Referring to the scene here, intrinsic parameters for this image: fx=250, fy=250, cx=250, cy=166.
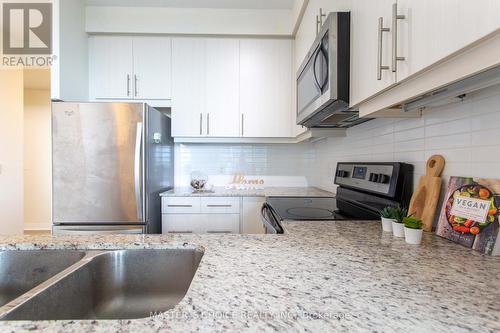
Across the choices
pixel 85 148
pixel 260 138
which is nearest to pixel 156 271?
pixel 85 148

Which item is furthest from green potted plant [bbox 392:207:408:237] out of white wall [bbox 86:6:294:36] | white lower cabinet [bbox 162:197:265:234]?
white wall [bbox 86:6:294:36]

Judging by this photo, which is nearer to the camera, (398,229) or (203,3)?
(398,229)

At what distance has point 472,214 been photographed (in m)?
0.78

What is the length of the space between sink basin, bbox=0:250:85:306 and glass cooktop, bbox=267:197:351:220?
3.02 ft

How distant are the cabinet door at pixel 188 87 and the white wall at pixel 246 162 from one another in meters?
0.34

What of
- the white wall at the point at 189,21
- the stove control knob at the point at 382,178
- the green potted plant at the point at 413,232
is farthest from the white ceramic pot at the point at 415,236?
the white wall at the point at 189,21

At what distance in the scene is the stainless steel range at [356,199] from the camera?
3.84ft

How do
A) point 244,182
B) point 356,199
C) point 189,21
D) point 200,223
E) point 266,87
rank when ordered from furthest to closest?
point 244,182 → point 266,87 → point 189,21 → point 200,223 → point 356,199

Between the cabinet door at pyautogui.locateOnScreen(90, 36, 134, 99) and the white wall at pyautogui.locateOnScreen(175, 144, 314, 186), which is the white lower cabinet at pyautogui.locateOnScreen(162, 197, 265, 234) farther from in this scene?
the cabinet door at pyautogui.locateOnScreen(90, 36, 134, 99)

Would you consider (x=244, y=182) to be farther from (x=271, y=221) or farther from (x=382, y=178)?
(x=382, y=178)

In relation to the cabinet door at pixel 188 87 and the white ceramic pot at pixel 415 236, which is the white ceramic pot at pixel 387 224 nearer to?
the white ceramic pot at pixel 415 236

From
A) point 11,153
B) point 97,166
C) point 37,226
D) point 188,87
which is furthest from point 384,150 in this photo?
point 37,226

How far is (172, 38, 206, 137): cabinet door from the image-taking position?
94.5 inches

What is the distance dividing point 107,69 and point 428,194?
267cm
